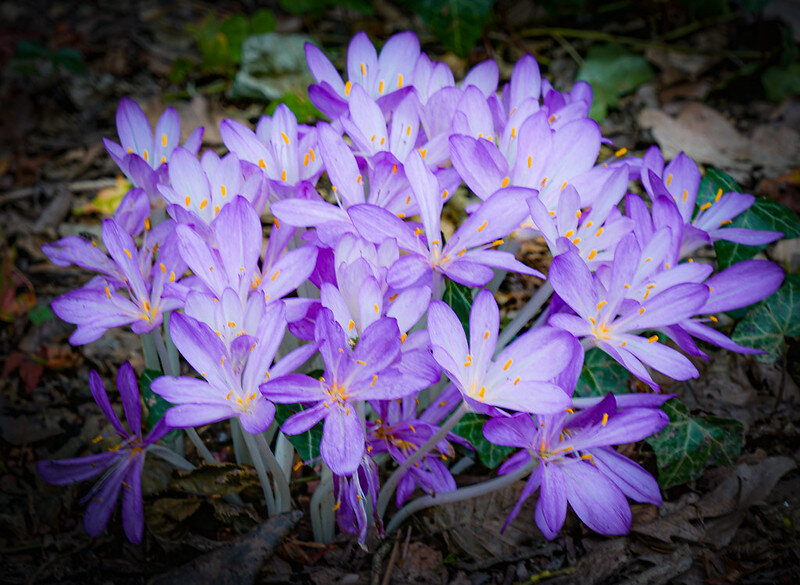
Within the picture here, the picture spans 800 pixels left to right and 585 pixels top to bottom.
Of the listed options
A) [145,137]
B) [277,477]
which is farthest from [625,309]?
[145,137]

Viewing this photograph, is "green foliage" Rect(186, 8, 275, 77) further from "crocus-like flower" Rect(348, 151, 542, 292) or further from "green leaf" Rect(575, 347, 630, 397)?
"green leaf" Rect(575, 347, 630, 397)

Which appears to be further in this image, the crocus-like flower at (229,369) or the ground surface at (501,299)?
the ground surface at (501,299)

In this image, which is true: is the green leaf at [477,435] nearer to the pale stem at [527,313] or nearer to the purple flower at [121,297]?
the pale stem at [527,313]

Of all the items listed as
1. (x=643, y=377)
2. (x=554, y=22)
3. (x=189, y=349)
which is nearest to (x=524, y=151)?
(x=643, y=377)

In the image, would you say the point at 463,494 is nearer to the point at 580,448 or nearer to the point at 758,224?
the point at 580,448

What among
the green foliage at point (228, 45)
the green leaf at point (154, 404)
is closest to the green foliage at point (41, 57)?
the green foliage at point (228, 45)
